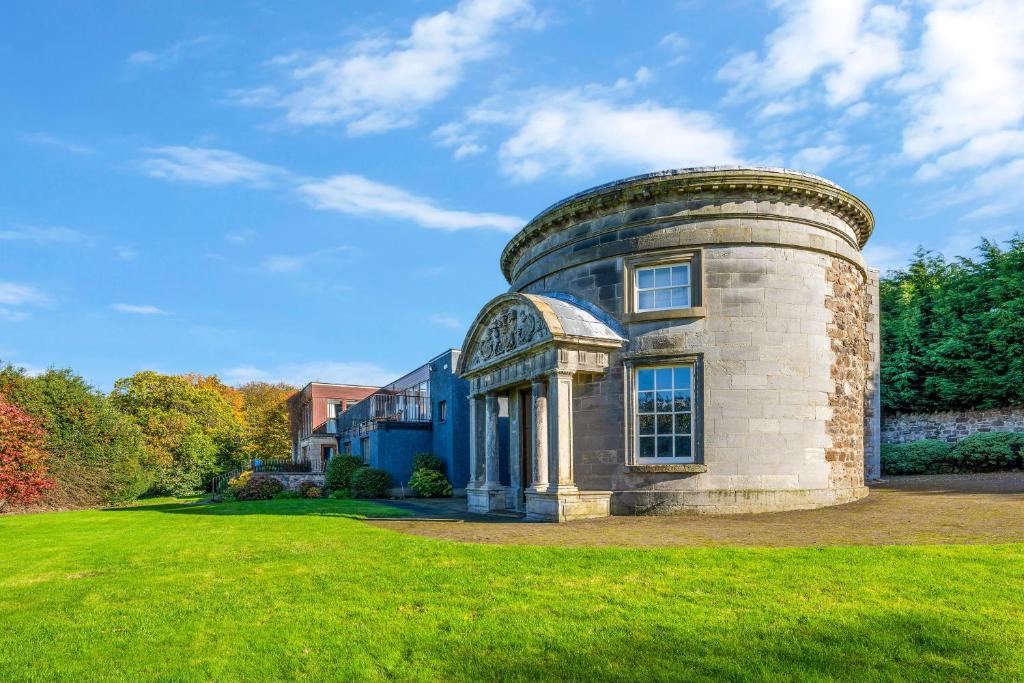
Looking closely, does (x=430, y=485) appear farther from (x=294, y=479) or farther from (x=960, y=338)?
(x=960, y=338)

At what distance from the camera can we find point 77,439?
26.7 m

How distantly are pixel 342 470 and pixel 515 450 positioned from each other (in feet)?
43.0

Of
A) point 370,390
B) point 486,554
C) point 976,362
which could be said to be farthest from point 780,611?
point 370,390

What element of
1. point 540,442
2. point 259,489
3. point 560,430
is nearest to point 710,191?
point 560,430

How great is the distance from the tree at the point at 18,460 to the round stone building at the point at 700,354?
58.4 feet

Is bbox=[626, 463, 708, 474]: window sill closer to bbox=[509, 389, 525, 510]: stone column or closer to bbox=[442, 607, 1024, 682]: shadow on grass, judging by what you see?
bbox=[509, 389, 525, 510]: stone column

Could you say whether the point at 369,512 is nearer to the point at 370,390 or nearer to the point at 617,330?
the point at 617,330

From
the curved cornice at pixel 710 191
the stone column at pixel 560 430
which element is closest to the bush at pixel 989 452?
the curved cornice at pixel 710 191

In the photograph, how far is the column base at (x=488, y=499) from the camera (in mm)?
15891

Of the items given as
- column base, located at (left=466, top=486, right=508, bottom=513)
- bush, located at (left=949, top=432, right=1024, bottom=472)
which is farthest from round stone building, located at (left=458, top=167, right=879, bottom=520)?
bush, located at (left=949, top=432, right=1024, bottom=472)

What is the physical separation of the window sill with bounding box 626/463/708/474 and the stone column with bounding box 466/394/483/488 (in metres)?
4.84

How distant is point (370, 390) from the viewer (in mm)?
54281

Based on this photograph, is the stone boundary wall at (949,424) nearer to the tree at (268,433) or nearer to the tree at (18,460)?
the tree at (18,460)

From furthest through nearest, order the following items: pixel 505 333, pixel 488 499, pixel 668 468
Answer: pixel 488 499
pixel 505 333
pixel 668 468
